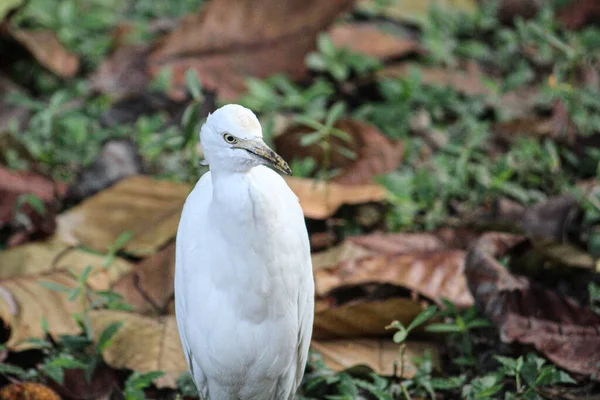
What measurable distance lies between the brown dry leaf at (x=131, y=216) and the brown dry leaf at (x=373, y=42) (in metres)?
1.69

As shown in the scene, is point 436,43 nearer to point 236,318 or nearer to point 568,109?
point 568,109

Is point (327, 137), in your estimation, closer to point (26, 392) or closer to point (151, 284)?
point (151, 284)

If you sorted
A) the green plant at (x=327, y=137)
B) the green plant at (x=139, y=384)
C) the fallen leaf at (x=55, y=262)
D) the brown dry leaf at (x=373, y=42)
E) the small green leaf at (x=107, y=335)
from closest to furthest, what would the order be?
the green plant at (x=139, y=384) < the small green leaf at (x=107, y=335) < the fallen leaf at (x=55, y=262) < the green plant at (x=327, y=137) < the brown dry leaf at (x=373, y=42)

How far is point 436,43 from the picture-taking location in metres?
5.24

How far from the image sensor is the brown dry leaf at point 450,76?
501 cm

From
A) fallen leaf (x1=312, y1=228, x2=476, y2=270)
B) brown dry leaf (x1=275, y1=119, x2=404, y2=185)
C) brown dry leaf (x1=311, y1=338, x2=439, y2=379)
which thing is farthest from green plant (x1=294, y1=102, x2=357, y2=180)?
brown dry leaf (x1=311, y1=338, x2=439, y2=379)

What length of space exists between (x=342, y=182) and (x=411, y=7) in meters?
2.14

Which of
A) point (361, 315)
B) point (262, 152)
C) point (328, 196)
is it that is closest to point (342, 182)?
point (328, 196)

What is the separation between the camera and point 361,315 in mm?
3270

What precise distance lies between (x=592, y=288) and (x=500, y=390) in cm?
57

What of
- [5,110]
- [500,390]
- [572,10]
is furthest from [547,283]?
[5,110]

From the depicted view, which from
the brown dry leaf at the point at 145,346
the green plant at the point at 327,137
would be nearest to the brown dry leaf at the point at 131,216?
the brown dry leaf at the point at 145,346

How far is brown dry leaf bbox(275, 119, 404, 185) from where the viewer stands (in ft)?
13.6

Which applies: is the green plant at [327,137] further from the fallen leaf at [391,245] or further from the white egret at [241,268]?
the white egret at [241,268]
